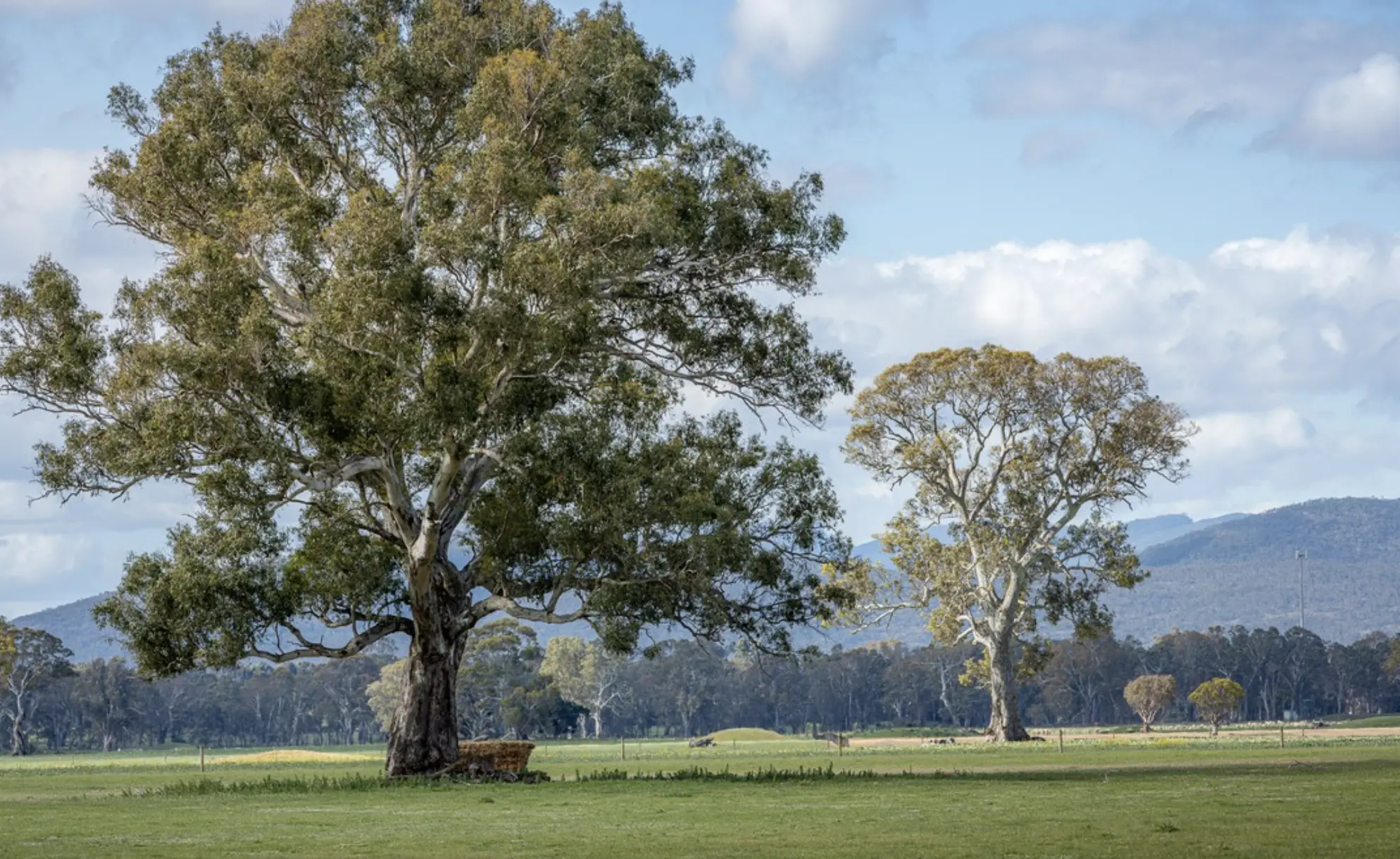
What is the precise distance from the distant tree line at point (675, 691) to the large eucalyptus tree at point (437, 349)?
85.3 m

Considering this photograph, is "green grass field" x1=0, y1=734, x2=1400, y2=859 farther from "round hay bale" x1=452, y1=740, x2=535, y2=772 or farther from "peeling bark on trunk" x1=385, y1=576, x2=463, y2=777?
"round hay bale" x1=452, y1=740, x2=535, y2=772

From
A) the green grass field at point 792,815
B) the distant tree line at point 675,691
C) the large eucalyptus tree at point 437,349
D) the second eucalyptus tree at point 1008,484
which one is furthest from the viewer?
the distant tree line at point 675,691

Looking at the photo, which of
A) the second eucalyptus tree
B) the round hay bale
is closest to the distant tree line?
the second eucalyptus tree

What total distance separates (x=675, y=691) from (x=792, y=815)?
439ft

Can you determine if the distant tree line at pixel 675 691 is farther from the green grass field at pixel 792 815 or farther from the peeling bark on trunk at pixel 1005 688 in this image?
the green grass field at pixel 792 815

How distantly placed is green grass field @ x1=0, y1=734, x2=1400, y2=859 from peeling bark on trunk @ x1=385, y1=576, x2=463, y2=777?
1.41 m

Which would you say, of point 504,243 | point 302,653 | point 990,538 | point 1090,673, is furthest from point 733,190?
point 1090,673

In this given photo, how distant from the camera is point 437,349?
3556 centimetres

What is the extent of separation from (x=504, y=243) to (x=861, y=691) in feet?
425

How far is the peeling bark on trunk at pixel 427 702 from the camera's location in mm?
38156

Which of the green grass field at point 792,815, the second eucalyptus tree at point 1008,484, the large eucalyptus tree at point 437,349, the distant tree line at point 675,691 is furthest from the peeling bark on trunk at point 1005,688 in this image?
the distant tree line at point 675,691

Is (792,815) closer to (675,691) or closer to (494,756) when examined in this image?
(494,756)

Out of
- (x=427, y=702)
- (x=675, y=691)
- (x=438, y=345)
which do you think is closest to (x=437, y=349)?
(x=438, y=345)

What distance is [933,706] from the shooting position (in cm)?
15750
